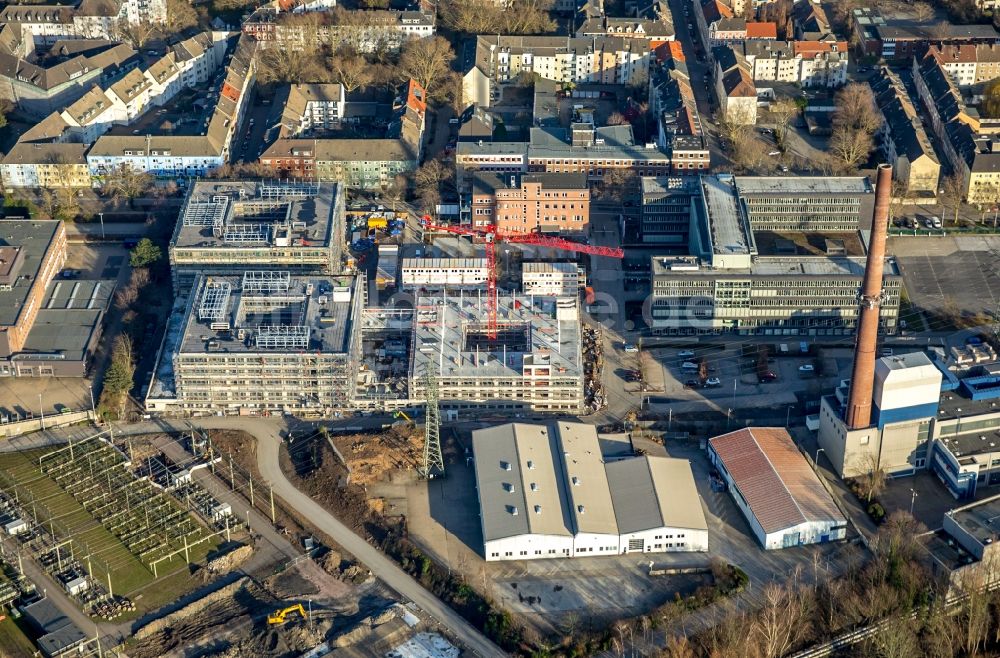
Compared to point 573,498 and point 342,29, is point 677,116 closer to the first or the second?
point 342,29

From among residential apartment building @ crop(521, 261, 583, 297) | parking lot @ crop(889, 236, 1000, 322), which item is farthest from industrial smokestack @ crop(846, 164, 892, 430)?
residential apartment building @ crop(521, 261, 583, 297)

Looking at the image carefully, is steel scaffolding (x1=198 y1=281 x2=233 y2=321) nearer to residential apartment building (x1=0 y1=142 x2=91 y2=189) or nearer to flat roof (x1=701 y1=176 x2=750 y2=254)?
residential apartment building (x1=0 y1=142 x2=91 y2=189)

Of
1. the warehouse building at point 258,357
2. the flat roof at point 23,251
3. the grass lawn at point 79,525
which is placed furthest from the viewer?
the flat roof at point 23,251

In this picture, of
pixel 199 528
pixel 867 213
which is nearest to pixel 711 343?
pixel 867 213

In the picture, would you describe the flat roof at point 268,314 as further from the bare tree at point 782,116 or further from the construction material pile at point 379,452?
the bare tree at point 782,116

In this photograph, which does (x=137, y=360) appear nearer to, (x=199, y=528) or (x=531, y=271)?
(x=199, y=528)

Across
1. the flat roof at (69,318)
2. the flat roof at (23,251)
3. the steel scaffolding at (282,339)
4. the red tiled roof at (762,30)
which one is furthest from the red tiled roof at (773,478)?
the red tiled roof at (762,30)

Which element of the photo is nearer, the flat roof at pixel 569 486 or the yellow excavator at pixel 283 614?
the yellow excavator at pixel 283 614
